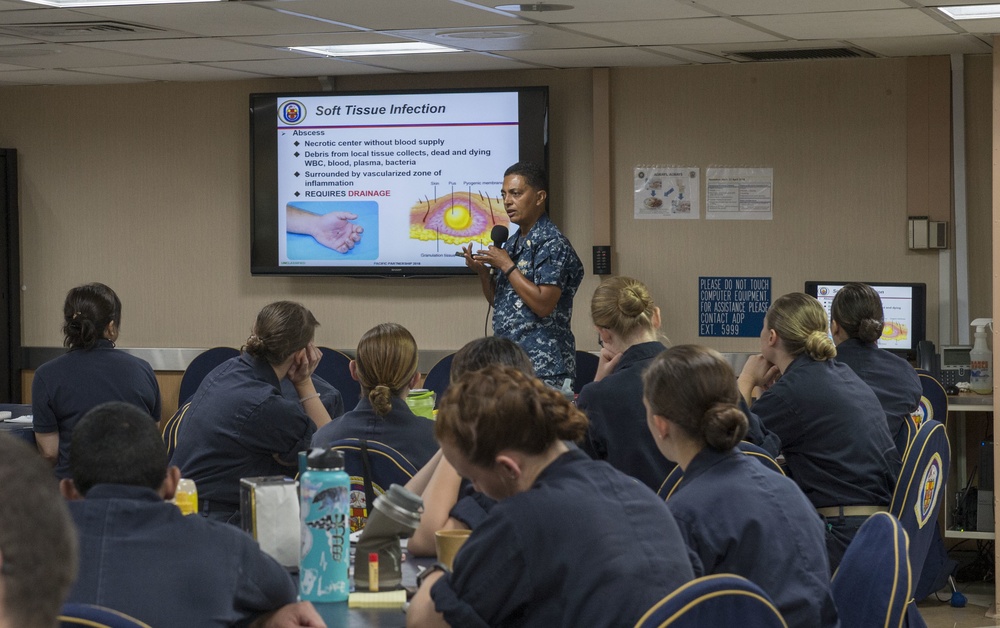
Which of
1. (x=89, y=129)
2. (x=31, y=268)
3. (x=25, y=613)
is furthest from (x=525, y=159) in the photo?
(x=25, y=613)

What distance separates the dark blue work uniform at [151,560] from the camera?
1989 mm

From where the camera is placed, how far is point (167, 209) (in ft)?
23.6

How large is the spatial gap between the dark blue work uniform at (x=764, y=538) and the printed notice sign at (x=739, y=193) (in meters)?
4.12

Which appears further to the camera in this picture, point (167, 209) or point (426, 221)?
point (167, 209)

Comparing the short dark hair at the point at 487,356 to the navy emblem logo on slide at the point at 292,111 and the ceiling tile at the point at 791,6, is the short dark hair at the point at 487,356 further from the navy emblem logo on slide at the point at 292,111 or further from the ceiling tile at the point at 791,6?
the navy emblem logo on slide at the point at 292,111

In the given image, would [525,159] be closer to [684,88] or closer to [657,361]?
[684,88]

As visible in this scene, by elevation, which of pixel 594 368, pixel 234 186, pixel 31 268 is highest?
pixel 234 186

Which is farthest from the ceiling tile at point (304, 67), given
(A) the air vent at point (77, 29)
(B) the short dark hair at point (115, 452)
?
(B) the short dark hair at point (115, 452)

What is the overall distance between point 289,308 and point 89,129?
4186 millimetres

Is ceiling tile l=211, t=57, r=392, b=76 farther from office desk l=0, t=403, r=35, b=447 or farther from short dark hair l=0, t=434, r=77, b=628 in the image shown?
short dark hair l=0, t=434, r=77, b=628

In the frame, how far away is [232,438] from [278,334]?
0.33 m

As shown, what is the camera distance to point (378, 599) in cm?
245

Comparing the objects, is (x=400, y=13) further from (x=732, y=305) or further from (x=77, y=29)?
(x=732, y=305)

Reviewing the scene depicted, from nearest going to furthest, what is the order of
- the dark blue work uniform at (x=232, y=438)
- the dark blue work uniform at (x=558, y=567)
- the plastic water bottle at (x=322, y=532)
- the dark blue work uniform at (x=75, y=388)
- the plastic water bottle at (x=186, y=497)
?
the dark blue work uniform at (x=558, y=567)
the plastic water bottle at (x=322, y=532)
the plastic water bottle at (x=186, y=497)
the dark blue work uniform at (x=232, y=438)
the dark blue work uniform at (x=75, y=388)
